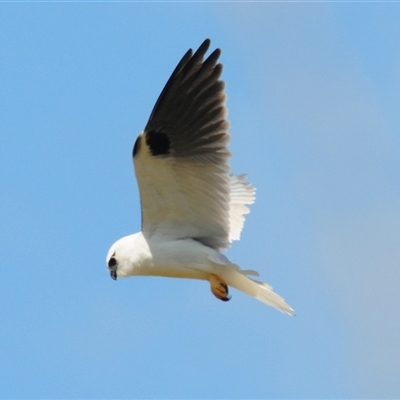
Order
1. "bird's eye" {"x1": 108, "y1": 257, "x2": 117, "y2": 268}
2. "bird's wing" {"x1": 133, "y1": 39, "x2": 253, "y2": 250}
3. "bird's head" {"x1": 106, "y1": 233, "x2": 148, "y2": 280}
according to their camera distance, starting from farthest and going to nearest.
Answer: "bird's eye" {"x1": 108, "y1": 257, "x2": 117, "y2": 268} < "bird's head" {"x1": 106, "y1": 233, "x2": 148, "y2": 280} < "bird's wing" {"x1": 133, "y1": 39, "x2": 253, "y2": 250}

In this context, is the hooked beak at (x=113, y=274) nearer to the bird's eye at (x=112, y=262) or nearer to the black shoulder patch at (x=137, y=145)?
the bird's eye at (x=112, y=262)

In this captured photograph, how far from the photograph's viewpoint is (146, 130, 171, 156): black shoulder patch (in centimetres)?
1192

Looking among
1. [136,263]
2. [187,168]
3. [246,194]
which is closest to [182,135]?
[187,168]

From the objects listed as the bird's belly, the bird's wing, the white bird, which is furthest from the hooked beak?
the bird's wing

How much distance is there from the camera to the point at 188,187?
39.7ft

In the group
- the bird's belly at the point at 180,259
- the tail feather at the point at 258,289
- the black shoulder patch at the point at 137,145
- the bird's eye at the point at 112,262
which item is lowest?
the tail feather at the point at 258,289

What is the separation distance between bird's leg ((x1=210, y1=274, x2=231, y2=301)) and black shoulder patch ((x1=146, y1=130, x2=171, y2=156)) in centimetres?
105

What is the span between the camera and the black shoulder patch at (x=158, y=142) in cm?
1192

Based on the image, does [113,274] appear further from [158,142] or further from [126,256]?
[158,142]

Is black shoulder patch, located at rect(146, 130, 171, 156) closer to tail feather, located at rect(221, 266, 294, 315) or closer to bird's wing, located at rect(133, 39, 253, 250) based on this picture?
bird's wing, located at rect(133, 39, 253, 250)

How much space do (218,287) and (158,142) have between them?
47.8 inches

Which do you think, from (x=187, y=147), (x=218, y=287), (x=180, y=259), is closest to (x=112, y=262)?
(x=180, y=259)

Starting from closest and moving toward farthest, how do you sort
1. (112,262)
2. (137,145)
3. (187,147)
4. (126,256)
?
(137,145) → (187,147) → (126,256) → (112,262)

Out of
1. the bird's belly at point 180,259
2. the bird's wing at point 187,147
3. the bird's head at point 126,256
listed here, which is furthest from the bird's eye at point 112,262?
the bird's wing at point 187,147
